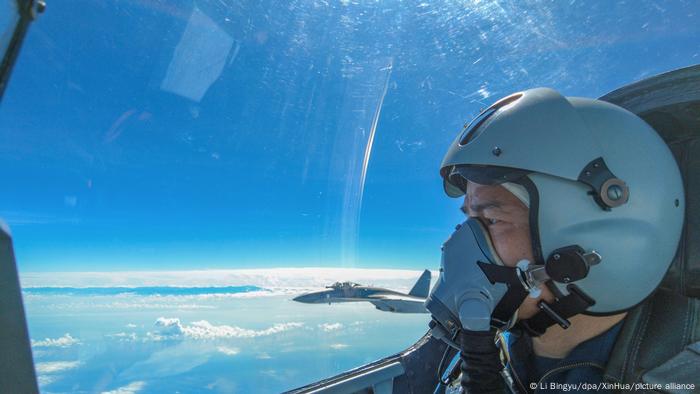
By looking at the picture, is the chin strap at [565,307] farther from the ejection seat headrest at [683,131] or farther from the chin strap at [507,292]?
the ejection seat headrest at [683,131]

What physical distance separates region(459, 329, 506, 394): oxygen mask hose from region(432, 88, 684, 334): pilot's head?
132mm

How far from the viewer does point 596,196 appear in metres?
1.19

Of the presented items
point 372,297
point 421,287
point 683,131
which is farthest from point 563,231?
point 421,287

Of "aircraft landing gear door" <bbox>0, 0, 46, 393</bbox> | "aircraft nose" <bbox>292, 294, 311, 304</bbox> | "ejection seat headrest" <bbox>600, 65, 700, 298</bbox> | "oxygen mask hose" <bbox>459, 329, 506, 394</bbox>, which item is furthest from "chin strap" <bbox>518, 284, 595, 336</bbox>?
"aircraft nose" <bbox>292, 294, 311, 304</bbox>

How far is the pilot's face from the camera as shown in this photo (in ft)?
4.29

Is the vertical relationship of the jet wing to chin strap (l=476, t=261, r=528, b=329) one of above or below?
below

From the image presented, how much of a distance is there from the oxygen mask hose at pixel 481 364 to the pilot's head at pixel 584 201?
0.43 ft

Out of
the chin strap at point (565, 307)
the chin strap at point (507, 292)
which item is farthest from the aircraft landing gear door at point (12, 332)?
the chin strap at point (565, 307)

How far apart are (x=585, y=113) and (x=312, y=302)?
24.3 m

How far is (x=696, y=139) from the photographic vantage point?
59.5 inches

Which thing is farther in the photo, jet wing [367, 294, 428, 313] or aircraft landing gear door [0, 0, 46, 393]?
jet wing [367, 294, 428, 313]

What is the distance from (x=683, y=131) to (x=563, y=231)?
842mm

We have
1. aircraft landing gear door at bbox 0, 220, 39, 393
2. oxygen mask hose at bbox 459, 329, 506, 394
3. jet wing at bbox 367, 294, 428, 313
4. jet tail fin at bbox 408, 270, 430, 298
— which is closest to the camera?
aircraft landing gear door at bbox 0, 220, 39, 393

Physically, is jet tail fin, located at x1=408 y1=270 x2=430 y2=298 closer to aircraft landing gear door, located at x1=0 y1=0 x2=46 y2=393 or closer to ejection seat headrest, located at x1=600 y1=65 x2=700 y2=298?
ejection seat headrest, located at x1=600 y1=65 x2=700 y2=298
